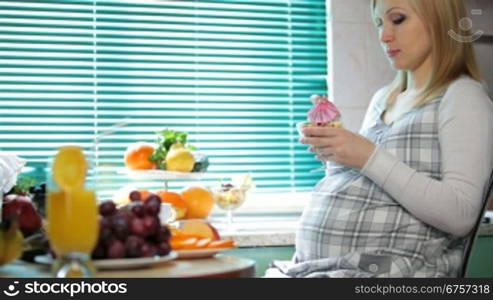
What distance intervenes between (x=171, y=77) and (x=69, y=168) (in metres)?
1.47

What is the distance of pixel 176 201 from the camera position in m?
1.54

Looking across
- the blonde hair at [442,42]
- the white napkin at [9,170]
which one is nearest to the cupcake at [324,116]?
the blonde hair at [442,42]

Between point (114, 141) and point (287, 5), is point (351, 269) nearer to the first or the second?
point (114, 141)

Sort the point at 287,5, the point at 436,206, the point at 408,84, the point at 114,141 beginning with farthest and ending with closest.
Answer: the point at 287,5
the point at 114,141
the point at 408,84
the point at 436,206

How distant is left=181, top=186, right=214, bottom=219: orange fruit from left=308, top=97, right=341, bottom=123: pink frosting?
0.58 metres

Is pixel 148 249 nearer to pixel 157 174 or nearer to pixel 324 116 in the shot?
pixel 324 116

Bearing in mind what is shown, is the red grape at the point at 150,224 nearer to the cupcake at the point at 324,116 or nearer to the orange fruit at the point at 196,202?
the cupcake at the point at 324,116

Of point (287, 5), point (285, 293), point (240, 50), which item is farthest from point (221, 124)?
point (285, 293)

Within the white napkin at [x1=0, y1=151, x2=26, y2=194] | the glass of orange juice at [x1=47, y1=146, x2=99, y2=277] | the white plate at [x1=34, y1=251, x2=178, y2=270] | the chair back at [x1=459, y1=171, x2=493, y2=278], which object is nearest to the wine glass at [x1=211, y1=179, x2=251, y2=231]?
the white napkin at [x1=0, y1=151, x2=26, y2=194]

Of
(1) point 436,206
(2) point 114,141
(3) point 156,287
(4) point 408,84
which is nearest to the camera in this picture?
(3) point 156,287

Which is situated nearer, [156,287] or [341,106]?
[156,287]

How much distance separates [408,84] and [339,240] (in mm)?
345

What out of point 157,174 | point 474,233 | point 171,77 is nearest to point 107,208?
point 474,233

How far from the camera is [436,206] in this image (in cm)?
102
